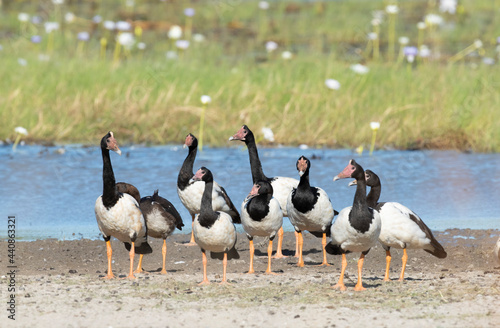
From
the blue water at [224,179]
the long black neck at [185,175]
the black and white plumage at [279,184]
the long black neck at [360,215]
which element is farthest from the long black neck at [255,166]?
the long black neck at [360,215]

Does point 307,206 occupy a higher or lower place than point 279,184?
lower

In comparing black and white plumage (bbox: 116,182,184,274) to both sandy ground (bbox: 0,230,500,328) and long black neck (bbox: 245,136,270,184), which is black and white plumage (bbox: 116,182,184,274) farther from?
long black neck (bbox: 245,136,270,184)

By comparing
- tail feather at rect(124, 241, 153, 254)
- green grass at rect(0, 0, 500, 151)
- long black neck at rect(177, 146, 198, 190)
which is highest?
green grass at rect(0, 0, 500, 151)

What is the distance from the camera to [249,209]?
879cm

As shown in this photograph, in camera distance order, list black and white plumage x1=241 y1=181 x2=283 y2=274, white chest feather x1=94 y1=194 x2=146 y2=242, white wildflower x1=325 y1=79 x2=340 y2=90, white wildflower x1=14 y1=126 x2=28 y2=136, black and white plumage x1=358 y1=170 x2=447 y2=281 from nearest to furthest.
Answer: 1. black and white plumage x1=358 y1=170 x2=447 y2=281
2. white chest feather x1=94 y1=194 x2=146 y2=242
3. black and white plumage x1=241 y1=181 x2=283 y2=274
4. white wildflower x1=14 y1=126 x2=28 y2=136
5. white wildflower x1=325 y1=79 x2=340 y2=90

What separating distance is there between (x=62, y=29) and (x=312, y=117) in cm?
1109

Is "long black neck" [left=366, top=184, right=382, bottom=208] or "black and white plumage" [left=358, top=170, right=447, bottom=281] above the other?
"long black neck" [left=366, top=184, right=382, bottom=208]

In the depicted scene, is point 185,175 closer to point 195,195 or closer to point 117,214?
point 195,195

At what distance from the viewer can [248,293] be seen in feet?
24.8

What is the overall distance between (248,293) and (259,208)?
139 centimetres

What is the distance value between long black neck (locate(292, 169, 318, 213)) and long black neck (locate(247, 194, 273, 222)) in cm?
54

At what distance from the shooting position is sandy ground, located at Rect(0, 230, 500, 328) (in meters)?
6.71

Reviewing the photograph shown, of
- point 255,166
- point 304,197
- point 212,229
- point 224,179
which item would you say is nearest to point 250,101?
point 224,179

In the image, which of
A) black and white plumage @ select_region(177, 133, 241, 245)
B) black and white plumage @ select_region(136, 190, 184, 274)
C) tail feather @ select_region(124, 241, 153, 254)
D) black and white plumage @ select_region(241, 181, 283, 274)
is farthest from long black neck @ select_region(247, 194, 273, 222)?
black and white plumage @ select_region(177, 133, 241, 245)
